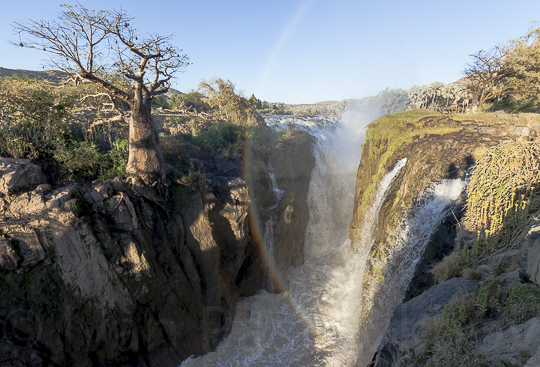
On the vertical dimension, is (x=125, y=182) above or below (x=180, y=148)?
below

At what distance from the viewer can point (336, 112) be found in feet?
193

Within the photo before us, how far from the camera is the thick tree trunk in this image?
8.66m

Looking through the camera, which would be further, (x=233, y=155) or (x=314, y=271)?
(x=314, y=271)

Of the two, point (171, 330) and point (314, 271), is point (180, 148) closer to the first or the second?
point (171, 330)

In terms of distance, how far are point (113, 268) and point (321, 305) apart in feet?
31.2

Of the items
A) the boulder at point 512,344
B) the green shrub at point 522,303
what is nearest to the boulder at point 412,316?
the green shrub at point 522,303

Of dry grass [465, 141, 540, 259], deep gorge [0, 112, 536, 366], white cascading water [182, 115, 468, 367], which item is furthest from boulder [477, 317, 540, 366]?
white cascading water [182, 115, 468, 367]

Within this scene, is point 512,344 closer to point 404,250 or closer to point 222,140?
point 404,250

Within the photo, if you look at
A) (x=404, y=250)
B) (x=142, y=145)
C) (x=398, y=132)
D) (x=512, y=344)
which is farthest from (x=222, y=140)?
(x=512, y=344)

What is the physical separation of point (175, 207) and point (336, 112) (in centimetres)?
5575

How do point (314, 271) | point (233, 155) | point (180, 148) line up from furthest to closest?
point (314, 271)
point (233, 155)
point (180, 148)

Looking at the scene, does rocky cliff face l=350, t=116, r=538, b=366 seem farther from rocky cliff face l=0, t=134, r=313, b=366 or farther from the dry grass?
rocky cliff face l=0, t=134, r=313, b=366

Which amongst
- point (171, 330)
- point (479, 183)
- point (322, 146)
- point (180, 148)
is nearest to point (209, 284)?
point (171, 330)

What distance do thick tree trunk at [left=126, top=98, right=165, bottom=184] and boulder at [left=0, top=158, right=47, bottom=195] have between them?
7.65 feet
